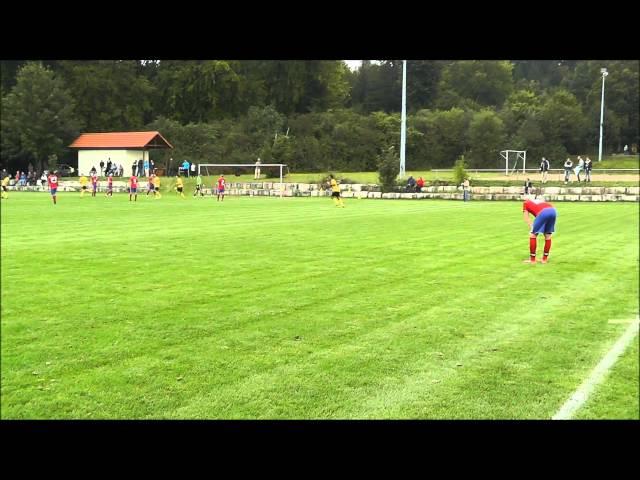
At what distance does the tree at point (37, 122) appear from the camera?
753cm

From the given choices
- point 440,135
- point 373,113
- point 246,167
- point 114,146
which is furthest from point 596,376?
point 114,146

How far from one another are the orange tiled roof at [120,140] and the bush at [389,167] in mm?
3003

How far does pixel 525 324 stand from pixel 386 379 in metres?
2.12

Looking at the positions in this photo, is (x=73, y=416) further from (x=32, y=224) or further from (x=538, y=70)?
(x=32, y=224)

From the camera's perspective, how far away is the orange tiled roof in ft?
25.0

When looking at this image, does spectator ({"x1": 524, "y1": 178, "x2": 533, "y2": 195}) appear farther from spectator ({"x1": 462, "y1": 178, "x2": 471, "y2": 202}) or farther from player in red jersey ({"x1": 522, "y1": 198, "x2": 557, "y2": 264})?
spectator ({"x1": 462, "y1": 178, "x2": 471, "y2": 202})

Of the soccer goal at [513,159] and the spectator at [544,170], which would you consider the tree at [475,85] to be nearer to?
the soccer goal at [513,159]

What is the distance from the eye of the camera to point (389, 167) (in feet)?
18.0

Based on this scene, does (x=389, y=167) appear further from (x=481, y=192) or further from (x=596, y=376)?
(x=596, y=376)

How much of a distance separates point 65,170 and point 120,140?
1057 millimetres

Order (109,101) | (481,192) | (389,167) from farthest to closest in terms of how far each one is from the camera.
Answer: (109,101), (481,192), (389,167)

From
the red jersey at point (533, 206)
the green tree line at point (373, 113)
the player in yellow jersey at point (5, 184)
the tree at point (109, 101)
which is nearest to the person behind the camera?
the red jersey at point (533, 206)

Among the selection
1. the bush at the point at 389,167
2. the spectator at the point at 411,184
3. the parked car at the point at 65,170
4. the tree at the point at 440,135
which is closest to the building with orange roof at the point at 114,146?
the parked car at the point at 65,170
